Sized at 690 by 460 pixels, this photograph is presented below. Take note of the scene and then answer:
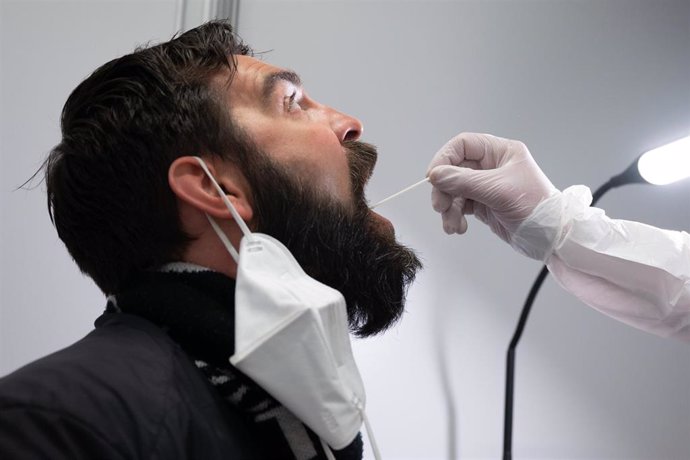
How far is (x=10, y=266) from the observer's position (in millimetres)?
1105

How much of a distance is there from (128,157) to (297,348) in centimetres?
38

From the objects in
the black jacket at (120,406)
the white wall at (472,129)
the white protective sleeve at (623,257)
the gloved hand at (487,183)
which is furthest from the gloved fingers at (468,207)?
the black jacket at (120,406)

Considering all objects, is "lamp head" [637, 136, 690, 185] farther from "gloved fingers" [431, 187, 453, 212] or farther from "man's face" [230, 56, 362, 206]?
"man's face" [230, 56, 362, 206]

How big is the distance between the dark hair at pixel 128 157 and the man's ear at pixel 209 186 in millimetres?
23

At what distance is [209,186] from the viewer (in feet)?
2.46

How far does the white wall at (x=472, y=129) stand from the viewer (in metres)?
1.16

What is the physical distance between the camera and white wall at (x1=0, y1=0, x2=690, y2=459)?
3.82 feet

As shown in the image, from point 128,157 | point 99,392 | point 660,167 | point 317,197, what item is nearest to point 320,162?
point 317,197

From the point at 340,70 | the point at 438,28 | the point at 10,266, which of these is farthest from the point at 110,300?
the point at 438,28

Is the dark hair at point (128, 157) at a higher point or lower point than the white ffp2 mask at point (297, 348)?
higher

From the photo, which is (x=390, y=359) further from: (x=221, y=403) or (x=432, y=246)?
(x=221, y=403)

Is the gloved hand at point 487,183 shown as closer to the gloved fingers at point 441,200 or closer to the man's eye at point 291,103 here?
the gloved fingers at point 441,200

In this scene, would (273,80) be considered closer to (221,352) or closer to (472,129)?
(221,352)

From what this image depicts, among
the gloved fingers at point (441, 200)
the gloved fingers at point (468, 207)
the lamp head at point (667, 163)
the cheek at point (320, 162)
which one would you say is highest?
the cheek at point (320, 162)
